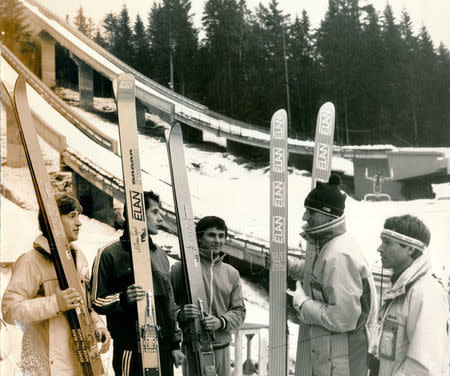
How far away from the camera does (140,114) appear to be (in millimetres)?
3367

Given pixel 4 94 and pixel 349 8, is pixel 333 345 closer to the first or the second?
pixel 349 8

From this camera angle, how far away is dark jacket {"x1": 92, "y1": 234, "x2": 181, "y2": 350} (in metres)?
3.17

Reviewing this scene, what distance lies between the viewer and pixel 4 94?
3469 mm

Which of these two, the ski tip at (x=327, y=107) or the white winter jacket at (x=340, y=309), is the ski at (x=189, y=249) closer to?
the white winter jacket at (x=340, y=309)

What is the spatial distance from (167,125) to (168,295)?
3.17ft

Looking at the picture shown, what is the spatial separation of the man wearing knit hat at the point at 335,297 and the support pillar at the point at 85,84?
4.59 feet

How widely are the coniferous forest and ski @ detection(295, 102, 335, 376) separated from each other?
0.18 ft

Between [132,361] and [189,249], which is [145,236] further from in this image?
[132,361]

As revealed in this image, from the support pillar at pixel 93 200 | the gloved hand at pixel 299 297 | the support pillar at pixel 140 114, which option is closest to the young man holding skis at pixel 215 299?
the gloved hand at pixel 299 297

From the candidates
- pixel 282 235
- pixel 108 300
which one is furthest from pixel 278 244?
pixel 108 300

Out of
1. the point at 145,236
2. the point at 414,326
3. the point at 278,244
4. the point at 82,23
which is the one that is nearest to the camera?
the point at 414,326

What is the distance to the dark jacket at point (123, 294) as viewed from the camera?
317cm

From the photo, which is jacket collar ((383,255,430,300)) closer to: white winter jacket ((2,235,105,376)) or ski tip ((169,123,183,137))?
ski tip ((169,123,183,137))

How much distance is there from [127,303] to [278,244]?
0.90m
